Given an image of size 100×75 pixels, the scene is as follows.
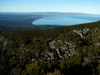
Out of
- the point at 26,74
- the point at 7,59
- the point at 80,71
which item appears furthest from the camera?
the point at 7,59

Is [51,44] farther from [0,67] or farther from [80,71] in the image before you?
[0,67]

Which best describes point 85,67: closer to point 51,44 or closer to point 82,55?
point 82,55

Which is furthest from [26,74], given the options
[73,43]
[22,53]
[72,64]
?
[73,43]

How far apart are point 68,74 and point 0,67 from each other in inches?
469

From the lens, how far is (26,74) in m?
12.6

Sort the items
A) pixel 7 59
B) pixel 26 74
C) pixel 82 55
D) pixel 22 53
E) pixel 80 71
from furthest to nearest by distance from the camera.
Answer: pixel 22 53
pixel 7 59
pixel 82 55
pixel 80 71
pixel 26 74

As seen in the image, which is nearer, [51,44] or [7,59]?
[7,59]

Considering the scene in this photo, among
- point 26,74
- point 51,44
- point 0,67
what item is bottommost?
point 0,67

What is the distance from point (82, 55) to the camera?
18.7m

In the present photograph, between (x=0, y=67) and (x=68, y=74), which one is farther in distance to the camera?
(x=0, y=67)

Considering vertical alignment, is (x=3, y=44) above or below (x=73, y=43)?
below

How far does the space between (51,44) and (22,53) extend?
7339 millimetres

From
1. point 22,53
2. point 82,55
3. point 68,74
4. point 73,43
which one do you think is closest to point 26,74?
point 68,74

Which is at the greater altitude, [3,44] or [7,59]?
[3,44]
